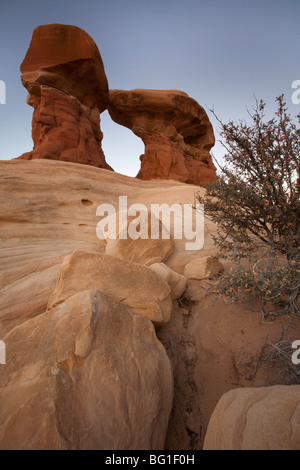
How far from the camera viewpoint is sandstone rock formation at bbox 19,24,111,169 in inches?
691

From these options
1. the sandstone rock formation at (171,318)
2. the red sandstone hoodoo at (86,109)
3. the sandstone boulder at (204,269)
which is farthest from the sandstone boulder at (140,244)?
the red sandstone hoodoo at (86,109)

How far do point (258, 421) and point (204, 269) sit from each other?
7.81 ft

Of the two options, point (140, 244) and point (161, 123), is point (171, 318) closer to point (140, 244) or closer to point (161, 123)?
point (140, 244)

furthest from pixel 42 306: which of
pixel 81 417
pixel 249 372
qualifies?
pixel 249 372

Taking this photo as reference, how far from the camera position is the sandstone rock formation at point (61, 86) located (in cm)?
1756

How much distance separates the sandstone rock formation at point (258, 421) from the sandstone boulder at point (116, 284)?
1.15 m

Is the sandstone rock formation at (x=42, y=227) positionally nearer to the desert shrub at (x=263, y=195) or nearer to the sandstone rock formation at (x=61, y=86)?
the desert shrub at (x=263, y=195)

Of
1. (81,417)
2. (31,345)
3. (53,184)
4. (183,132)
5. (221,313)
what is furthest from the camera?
(183,132)

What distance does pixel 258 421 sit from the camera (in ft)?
5.16

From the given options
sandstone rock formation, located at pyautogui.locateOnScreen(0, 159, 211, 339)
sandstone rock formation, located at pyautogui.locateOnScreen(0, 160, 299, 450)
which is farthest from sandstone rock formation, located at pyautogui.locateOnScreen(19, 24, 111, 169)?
sandstone rock formation, located at pyautogui.locateOnScreen(0, 160, 299, 450)

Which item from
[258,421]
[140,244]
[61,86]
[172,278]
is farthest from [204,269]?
[61,86]
